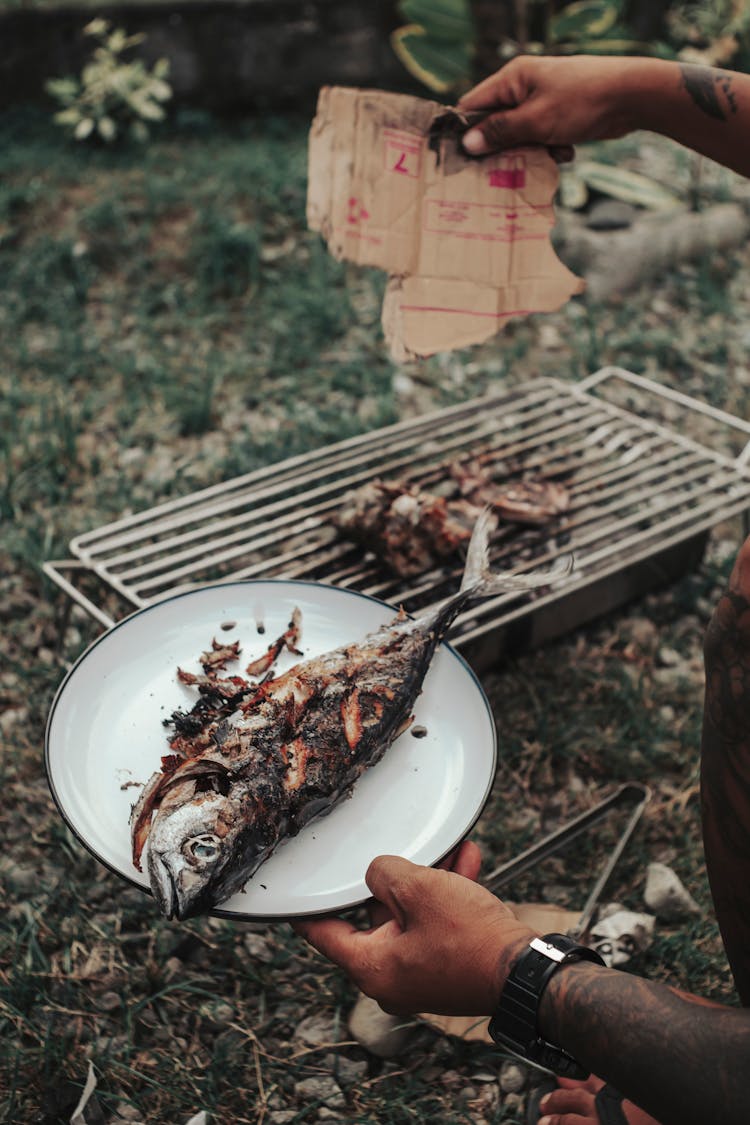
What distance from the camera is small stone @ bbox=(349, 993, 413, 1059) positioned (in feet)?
7.65

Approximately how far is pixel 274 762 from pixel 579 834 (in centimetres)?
120

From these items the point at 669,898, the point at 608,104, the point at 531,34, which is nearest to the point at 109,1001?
the point at 669,898

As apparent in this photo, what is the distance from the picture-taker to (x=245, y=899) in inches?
74.5

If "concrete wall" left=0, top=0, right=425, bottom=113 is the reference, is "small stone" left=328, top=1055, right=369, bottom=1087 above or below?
below

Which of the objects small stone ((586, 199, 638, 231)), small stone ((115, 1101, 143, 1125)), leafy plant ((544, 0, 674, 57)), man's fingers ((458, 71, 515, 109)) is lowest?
small stone ((115, 1101, 143, 1125))

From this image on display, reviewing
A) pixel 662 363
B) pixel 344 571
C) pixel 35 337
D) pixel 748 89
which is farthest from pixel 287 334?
pixel 748 89

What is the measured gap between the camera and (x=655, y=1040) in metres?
1.63

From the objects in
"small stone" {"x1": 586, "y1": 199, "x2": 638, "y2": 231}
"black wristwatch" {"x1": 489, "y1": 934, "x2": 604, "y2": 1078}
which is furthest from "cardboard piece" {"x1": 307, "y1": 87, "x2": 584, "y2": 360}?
"small stone" {"x1": 586, "y1": 199, "x2": 638, "y2": 231}

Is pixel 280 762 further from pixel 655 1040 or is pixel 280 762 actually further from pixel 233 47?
pixel 233 47

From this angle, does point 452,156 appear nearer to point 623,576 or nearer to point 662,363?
point 623,576

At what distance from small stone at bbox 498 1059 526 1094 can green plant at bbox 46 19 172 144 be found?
18.9ft

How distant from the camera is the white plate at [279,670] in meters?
1.96

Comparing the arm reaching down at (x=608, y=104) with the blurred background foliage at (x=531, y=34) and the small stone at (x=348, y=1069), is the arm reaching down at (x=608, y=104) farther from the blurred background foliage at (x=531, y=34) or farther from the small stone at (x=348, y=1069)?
the blurred background foliage at (x=531, y=34)

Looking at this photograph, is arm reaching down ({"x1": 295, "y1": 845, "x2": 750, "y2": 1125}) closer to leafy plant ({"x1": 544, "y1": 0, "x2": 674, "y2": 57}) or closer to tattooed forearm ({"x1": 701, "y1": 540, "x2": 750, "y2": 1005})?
tattooed forearm ({"x1": 701, "y1": 540, "x2": 750, "y2": 1005})
